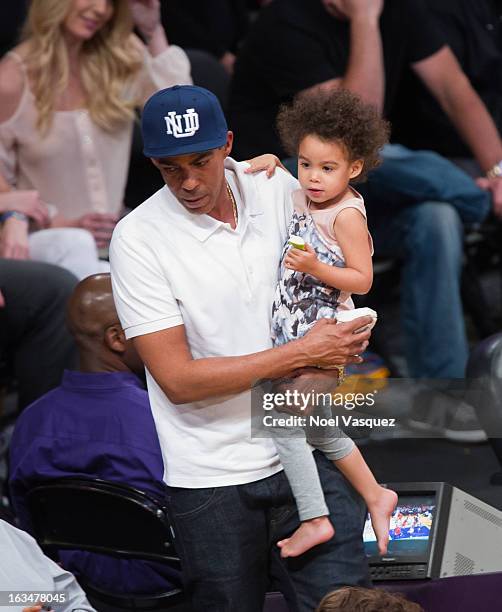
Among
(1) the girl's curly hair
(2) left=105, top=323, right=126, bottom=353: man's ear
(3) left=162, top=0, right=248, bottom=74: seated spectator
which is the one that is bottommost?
(2) left=105, top=323, right=126, bottom=353: man's ear

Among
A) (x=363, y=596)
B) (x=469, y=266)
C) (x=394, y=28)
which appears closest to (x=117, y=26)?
(x=394, y=28)

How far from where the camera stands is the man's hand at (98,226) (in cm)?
409

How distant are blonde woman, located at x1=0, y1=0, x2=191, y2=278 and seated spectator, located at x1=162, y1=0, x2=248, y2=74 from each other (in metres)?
0.96

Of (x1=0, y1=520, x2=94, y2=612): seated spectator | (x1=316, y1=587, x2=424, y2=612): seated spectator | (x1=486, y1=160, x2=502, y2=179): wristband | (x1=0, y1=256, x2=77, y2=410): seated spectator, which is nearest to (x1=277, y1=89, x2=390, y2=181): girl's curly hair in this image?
(x1=316, y1=587, x2=424, y2=612): seated spectator

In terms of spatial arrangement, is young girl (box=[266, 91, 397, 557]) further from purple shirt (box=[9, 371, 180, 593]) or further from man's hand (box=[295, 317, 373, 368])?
purple shirt (box=[9, 371, 180, 593])

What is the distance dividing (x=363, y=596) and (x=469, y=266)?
2.94 m

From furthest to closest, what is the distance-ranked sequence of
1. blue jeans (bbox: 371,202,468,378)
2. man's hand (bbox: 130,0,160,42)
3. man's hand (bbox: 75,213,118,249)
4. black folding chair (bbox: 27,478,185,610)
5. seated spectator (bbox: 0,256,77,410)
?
man's hand (bbox: 130,0,160,42)
blue jeans (bbox: 371,202,468,378)
man's hand (bbox: 75,213,118,249)
seated spectator (bbox: 0,256,77,410)
black folding chair (bbox: 27,478,185,610)

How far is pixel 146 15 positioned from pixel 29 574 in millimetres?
2458

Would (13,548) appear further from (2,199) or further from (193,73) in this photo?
(193,73)

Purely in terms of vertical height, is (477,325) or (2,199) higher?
(2,199)

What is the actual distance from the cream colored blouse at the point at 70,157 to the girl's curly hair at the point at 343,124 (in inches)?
73.6

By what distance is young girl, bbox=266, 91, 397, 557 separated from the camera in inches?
90.8

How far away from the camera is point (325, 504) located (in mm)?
2455

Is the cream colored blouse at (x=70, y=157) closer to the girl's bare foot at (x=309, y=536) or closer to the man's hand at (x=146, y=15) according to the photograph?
the man's hand at (x=146, y=15)
